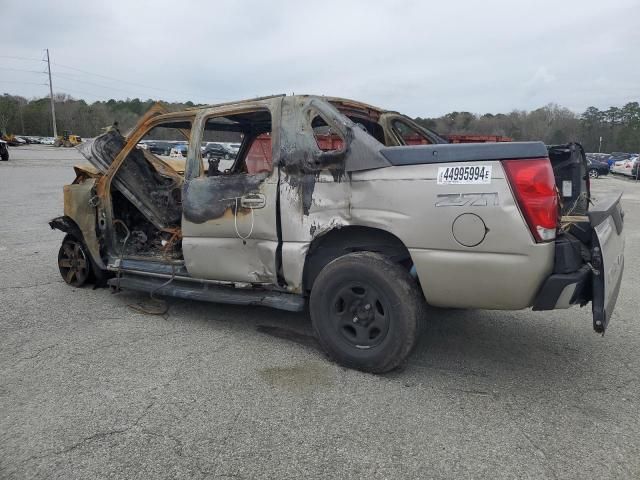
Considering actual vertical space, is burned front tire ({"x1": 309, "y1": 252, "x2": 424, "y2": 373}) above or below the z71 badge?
below

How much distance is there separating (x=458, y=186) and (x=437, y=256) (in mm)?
465

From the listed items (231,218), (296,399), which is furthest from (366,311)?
(231,218)

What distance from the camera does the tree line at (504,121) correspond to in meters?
47.4

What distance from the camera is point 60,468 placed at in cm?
253

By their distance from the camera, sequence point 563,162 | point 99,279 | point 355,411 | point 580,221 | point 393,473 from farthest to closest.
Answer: point 99,279, point 563,162, point 580,221, point 355,411, point 393,473

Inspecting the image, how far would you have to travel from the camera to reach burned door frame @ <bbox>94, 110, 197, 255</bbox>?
16.4ft

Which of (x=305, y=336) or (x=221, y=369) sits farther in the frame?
(x=305, y=336)

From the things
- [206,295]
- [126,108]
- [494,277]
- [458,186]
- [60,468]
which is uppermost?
[126,108]

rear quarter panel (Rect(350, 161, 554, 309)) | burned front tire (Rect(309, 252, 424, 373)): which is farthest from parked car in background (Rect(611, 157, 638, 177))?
burned front tire (Rect(309, 252, 424, 373))

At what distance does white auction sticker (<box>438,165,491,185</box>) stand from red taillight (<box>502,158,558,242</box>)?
0.13 m

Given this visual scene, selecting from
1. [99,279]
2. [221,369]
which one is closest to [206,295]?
[221,369]

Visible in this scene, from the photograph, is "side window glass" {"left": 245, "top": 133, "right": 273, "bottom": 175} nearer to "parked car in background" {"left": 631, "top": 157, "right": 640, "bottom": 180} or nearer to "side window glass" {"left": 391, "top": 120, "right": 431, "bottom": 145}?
"side window glass" {"left": 391, "top": 120, "right": 431, "bottom": 145}

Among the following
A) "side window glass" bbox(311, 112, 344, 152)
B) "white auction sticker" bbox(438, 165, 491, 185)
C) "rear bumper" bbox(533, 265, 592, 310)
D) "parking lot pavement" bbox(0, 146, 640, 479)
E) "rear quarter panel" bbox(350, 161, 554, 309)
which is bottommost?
"parking lot pavement" bbox(0, 146, 640, 479)

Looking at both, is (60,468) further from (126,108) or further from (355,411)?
(126,108)
